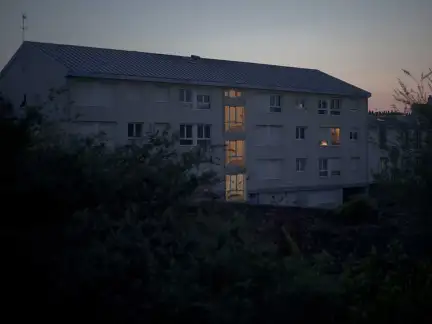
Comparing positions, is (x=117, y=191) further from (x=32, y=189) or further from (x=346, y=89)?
(x=346, y=89)

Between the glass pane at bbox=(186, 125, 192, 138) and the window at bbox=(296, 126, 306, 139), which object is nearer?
the glass pane at bbox=(186, 125, 192, 138)

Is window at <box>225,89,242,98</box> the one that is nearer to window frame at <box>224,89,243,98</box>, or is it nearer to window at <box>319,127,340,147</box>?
window frame at <box>224,89,243,98</box>

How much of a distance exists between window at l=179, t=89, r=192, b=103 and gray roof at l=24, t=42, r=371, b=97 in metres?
0.50

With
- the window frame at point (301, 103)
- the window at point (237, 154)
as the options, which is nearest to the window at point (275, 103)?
the window frame at point (301, 103)

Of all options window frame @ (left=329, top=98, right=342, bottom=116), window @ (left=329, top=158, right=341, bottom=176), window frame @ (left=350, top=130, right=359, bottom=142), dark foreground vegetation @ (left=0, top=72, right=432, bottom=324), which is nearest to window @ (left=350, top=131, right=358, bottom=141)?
window frame @ (left=350, top=130, right=359, bottom=142)

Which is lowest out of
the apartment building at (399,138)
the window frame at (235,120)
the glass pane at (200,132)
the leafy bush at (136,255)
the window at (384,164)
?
the leafy bush at (136,255)

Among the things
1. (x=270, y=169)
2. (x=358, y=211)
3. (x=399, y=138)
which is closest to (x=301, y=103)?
(x=270, y=169)

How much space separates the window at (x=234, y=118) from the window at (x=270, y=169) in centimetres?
197

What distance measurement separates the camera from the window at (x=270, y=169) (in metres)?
29.6

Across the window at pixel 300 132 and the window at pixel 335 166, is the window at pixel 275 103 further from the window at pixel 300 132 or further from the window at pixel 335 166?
the window at pixel 335 166

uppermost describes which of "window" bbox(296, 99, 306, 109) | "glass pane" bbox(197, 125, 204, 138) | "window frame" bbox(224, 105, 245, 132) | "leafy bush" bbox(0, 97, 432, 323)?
"window" bbox(296, 99, 306, 109)

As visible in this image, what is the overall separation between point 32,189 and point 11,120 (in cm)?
65

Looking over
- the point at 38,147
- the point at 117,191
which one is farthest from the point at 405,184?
the point at 38,147

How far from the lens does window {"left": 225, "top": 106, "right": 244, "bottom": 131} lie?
28609 mm
